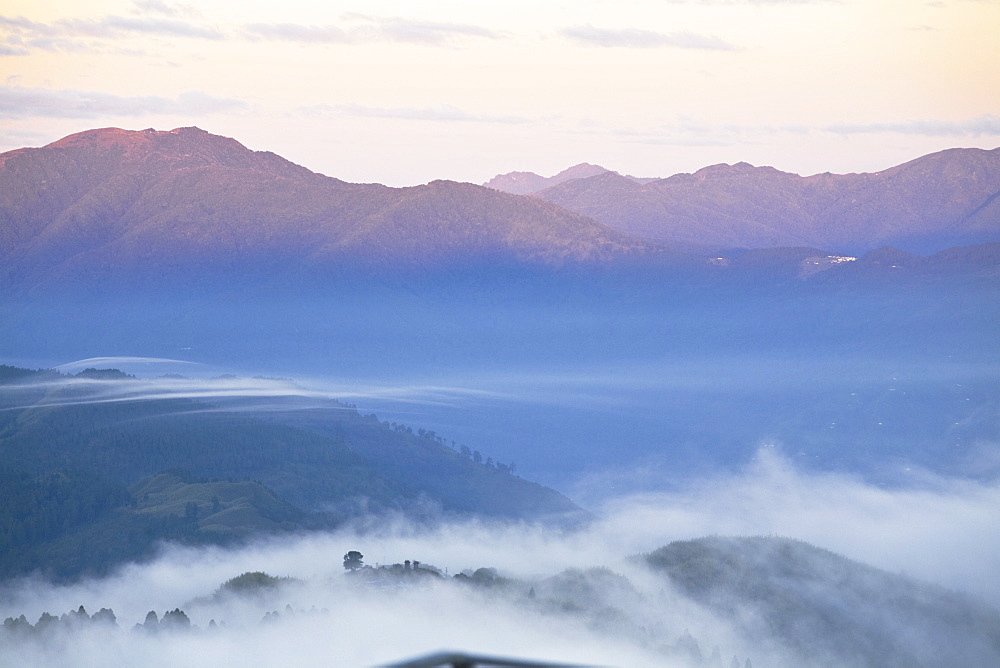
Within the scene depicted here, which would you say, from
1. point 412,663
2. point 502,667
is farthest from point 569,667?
point 412,663

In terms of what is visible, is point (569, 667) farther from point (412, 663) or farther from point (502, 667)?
point (412, 663)

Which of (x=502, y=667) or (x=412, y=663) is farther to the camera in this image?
(x=502, y=667)

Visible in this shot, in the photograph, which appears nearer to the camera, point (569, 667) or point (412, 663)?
point (412, 663)
